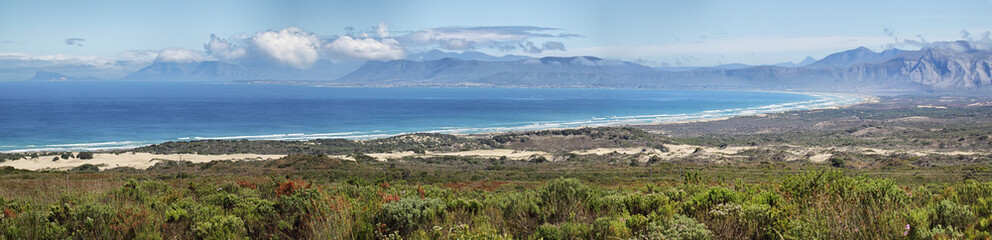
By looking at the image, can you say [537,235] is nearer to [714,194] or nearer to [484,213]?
[484,213]

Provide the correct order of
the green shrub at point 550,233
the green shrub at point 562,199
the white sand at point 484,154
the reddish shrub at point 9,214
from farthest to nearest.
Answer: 1. the white sand at point 484,154
2. the green shrub at point 562,199
3. the reddish shrub at point 9,214
4. the green shrub at point 550,233

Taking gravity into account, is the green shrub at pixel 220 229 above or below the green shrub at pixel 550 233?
above

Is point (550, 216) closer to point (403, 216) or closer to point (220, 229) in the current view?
point (403, 216)

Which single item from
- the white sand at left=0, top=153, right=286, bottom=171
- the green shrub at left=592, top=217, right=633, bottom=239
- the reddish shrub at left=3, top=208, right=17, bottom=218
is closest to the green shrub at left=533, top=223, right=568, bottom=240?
the green shrub at left=592, top=217, right=633, bottom=239

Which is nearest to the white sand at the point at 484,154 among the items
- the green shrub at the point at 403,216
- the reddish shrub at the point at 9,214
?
the reddish shrub at the point at 9,214

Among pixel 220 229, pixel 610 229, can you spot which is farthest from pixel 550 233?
pixel 220 229

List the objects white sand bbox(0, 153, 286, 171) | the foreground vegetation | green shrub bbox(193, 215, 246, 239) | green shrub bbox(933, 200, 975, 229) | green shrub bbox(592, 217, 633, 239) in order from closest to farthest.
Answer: the foreground vegetation < green shrub bbox(933, 200, 975, 229) < green shrub bbox(592, 217, 633, 239) < green shrub bbox(193, 215, 246, 239) < white sand bbox(0, 153, 286, 171)

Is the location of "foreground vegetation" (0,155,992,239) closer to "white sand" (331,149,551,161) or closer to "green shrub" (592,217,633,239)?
"green shrub" (592,217,633,239)

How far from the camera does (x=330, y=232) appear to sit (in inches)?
190

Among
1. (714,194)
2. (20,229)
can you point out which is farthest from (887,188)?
(20,229)

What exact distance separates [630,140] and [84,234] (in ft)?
156

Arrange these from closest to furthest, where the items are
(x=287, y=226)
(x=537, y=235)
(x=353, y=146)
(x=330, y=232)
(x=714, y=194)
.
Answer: (x=330, y=232) < (x=537, y=235) < (x=287, y=226) < (x=714, y=194) < (x=353, y=146)

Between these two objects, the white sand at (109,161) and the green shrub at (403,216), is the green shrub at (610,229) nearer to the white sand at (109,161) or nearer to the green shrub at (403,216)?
the green shrub at (403,216)

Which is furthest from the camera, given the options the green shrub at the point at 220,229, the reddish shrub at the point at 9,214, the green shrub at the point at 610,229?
the reddish shrub at the point at 9,214
